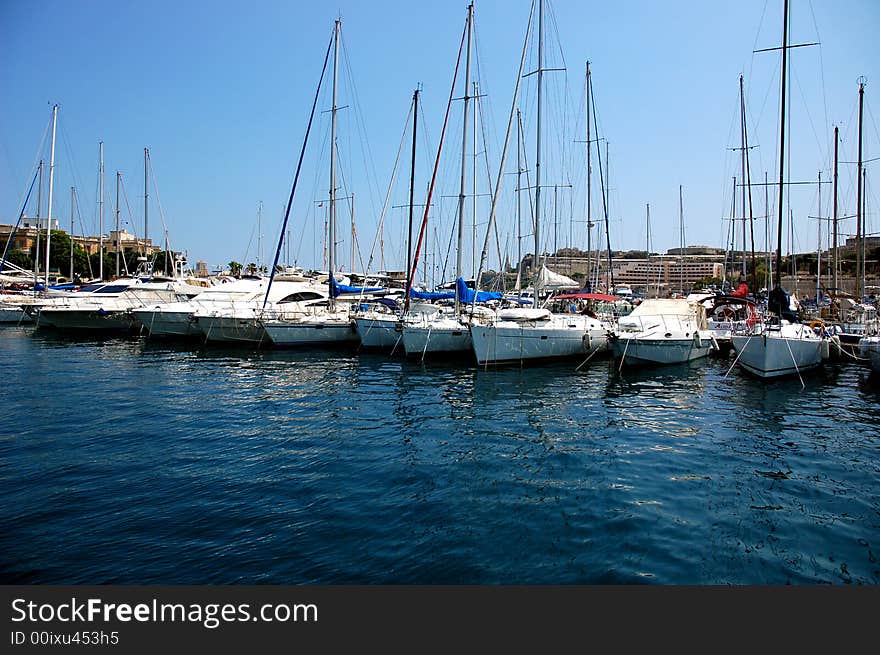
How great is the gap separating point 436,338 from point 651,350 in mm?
9265

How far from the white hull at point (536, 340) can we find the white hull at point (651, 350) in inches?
85.2

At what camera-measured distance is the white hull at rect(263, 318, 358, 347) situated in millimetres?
30984

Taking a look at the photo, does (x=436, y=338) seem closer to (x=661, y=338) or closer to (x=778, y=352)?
(x=661, y=338)

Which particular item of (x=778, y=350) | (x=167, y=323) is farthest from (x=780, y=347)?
(x=167, y=323)

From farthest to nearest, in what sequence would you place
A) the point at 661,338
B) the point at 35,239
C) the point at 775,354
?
1. the point at 35,239
2. the point at 661,338
3. the point at 775,354

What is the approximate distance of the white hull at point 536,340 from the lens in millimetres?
25109

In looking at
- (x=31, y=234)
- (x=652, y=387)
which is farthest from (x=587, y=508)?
(x=31, y=234)

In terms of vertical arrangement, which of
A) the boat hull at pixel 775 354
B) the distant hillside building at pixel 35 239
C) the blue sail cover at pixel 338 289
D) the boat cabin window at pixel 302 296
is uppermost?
the distant hillside building at pixel 35 239

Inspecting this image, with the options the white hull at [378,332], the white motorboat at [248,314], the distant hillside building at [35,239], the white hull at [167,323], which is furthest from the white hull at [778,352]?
the distant hillside building at [35,239]

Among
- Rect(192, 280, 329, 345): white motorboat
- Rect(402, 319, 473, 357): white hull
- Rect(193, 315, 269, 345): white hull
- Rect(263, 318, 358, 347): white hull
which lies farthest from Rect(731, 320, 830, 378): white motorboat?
Rect(193, 315, 269, 345): white hull

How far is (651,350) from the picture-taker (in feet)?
82.6

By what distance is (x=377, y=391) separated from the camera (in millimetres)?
20406

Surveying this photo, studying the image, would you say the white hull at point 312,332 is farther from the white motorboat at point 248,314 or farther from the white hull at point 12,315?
the white hull at point 12,315

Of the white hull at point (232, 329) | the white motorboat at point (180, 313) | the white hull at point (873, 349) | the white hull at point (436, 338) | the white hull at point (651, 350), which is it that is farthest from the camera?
the white motorboat at point (180, 313)
